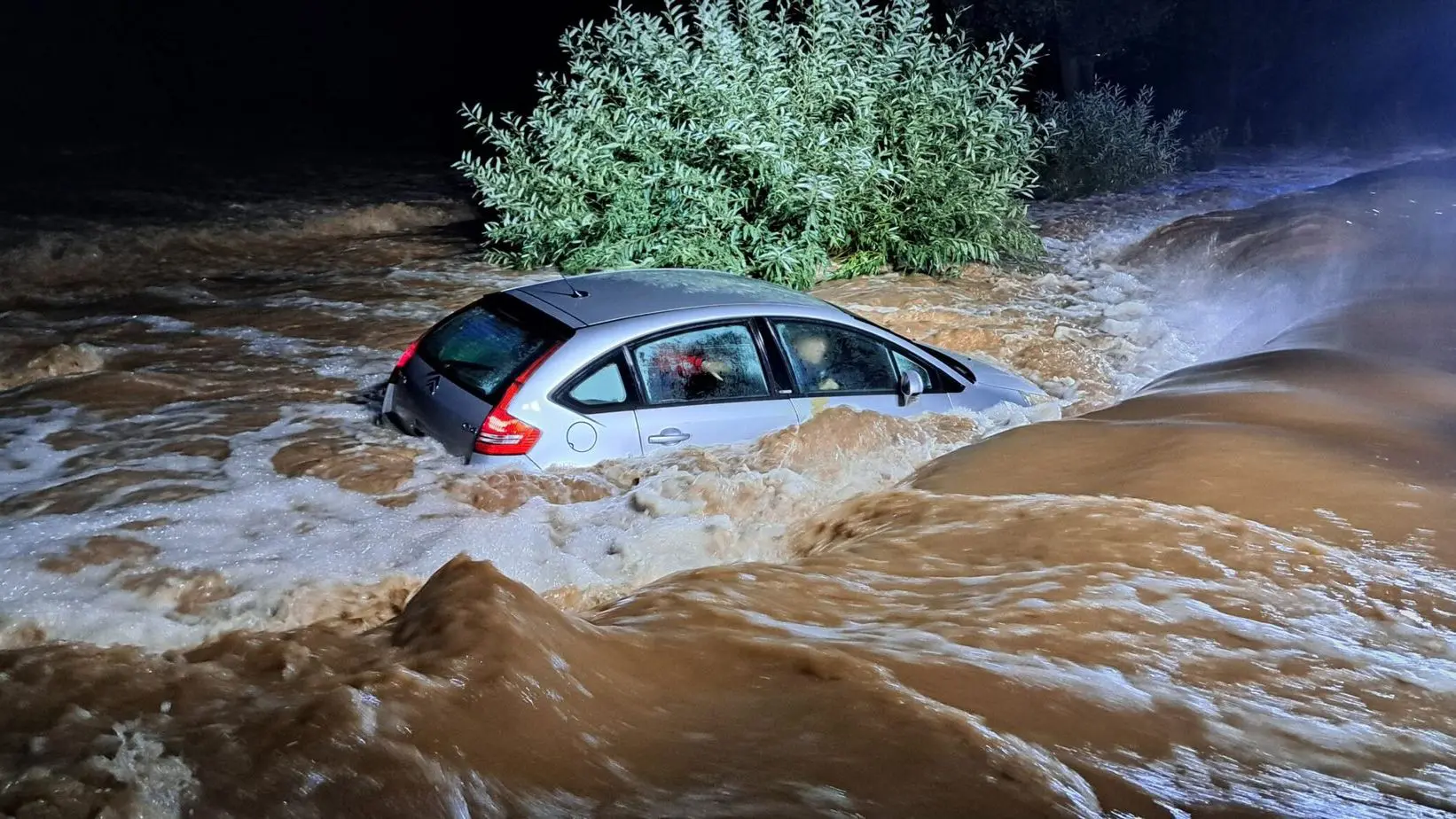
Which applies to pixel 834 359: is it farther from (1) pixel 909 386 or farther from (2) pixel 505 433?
(2) pixel 505 433

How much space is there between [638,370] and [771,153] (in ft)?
19.3

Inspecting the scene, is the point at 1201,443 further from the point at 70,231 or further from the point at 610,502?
the point at 70,231

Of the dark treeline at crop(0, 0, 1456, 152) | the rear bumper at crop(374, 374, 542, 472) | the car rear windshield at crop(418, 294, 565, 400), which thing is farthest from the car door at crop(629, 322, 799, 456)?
the dark treeline at crop(0, 0, 1456, 152)

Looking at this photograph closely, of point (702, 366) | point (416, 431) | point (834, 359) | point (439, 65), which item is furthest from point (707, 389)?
point (439, 65)

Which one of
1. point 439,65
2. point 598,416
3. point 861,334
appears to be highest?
point 439,65

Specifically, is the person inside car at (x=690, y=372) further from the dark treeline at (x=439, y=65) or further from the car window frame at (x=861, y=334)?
the dark treeline at (x=439, y=65)

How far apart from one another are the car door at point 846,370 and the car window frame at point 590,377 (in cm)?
93

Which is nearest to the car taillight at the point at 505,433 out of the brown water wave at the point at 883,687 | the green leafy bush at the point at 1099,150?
the brown water wave at the point at 883,687

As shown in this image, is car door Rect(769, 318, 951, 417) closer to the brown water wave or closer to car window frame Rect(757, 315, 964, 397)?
car window frame Rect(757, 315, 964, 397)

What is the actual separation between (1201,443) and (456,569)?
13.5 ft

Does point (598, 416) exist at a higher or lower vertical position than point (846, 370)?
lower

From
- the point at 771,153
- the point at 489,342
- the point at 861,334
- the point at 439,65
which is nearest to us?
the point at 489,342

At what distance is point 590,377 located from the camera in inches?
232

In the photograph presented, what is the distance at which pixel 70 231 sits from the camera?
13.8 metres
